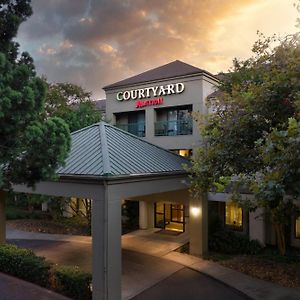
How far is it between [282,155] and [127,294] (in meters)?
8.24

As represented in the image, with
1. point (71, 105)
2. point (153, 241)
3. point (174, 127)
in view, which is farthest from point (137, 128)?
point (153, 241)

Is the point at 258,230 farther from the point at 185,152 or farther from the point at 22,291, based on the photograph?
the point at 22,291

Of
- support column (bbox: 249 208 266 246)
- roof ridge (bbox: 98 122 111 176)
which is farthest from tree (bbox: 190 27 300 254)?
support column (bbox: 249 208 266 246)

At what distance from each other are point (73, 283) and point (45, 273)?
160cm

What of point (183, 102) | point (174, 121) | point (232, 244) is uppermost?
point (183, 102)

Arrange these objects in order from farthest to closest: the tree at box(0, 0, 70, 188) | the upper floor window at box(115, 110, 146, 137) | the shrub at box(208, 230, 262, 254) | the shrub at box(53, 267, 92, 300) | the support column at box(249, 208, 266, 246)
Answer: the upper floor window at box(115, 110, 146, 137), the support column at box(249, 208, 266, 246), the shrub at box(208, 230, 262, 254), the shrub at box(53, 267, 92, 300), the tree at box(0, 0, 70, 188)

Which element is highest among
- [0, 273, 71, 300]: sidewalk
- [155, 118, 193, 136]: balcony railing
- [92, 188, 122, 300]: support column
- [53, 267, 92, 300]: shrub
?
[155, 118, 193, 136]: balcony railing

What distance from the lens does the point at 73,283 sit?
10812mm

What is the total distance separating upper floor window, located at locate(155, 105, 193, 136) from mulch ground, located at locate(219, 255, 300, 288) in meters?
8.64

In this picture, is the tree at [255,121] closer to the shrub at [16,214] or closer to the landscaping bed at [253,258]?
the landscaping bed at [253,258]

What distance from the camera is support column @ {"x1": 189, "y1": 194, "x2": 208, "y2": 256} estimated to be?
1612 cm

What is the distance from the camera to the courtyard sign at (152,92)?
68.5 feet

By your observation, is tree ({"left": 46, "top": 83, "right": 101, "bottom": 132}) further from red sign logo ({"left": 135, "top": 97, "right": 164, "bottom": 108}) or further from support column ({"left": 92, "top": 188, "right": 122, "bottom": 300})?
support column ({"left": 92, "top": 188, "right": 122, "bottom": 300})

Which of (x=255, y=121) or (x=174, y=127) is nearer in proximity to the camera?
(x=255, y=121)
